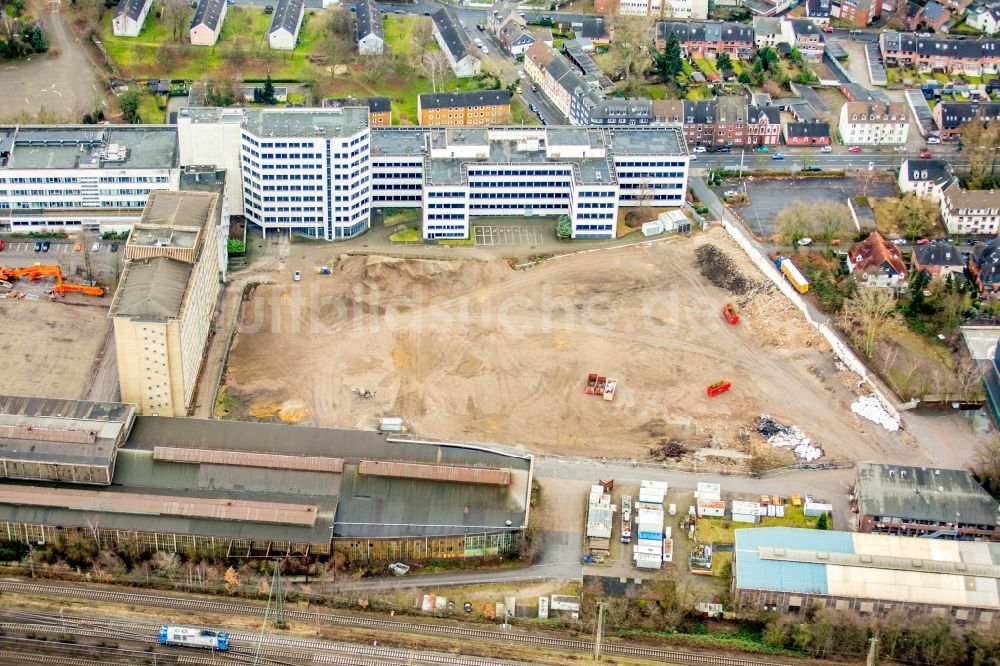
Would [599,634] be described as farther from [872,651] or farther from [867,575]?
[867,575]

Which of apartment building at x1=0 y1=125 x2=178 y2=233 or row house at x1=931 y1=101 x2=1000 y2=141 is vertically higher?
row house at x1=931 y1=101 x2=1000 y2=141

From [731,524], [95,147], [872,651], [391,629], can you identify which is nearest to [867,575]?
[872,651]

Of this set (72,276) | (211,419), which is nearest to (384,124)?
(72,276)

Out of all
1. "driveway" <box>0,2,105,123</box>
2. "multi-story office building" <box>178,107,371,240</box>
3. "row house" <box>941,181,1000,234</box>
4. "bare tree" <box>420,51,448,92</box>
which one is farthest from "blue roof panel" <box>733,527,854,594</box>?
"driveway" <box>0,2,105,123</box>

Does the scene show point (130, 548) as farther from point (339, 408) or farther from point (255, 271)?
point (255, 271)

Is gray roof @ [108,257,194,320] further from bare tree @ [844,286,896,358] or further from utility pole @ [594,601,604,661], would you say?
bare tree @ [844,286,896,358]

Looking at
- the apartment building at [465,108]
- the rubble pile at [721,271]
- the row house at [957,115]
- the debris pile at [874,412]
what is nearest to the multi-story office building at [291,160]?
the apartment building at [465,108]
